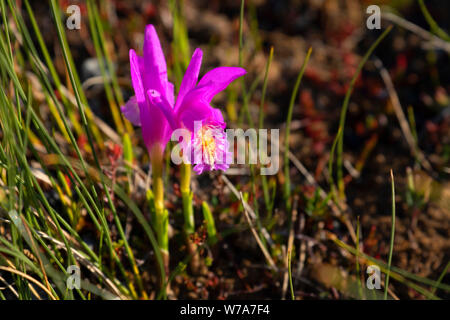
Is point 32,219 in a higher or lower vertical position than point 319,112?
lower

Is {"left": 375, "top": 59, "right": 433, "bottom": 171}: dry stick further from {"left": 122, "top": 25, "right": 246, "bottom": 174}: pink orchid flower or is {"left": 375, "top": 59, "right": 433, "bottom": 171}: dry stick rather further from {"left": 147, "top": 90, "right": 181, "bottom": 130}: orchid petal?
{"left": 147, "top": 90, "right": 181, "bottom": 130}: orchid petal

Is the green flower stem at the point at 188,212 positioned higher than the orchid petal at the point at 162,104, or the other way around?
the orchid petal at the point at 162,104

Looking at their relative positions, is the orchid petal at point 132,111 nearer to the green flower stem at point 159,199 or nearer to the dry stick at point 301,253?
the green flower stem at point 159,199

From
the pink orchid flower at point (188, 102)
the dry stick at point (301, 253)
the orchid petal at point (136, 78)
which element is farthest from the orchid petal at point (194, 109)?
the dry stick at point (301, 253)

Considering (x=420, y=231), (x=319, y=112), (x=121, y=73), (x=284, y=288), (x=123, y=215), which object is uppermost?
(x=121, y=73)

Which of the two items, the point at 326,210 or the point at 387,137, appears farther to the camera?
the point at 387,137

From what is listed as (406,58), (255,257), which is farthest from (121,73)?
(406,58)

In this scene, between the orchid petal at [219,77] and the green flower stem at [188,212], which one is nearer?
the orchid petal at [219,77]
